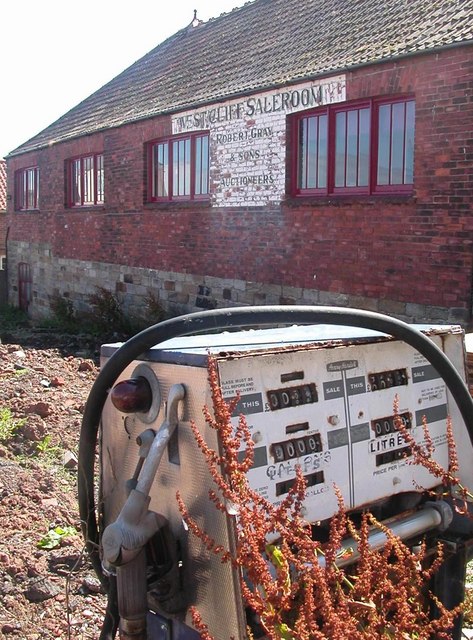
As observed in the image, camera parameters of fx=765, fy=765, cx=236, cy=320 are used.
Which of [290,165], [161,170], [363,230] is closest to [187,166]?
[161,170]

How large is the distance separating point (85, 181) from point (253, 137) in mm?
7959

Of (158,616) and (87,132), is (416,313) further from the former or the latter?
(87,132)

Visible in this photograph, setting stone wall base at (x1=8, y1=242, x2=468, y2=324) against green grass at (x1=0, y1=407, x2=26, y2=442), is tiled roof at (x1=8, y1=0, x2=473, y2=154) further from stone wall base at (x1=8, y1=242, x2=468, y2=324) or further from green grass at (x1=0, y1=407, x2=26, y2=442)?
green grass at (x1=0, y1=407, x2=26, y2=442)

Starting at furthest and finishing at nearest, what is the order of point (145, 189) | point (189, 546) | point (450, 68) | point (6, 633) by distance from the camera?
1. point (145, 189)
2. point (450, 68)
3. point (6, 633)
4. point (189, 546)

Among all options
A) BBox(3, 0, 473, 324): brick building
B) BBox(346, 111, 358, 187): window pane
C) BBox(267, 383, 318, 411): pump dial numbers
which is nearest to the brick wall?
BBox(3, 0, 473, 324): brick building

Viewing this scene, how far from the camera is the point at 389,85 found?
10203 mm

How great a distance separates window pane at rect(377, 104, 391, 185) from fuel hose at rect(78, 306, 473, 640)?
26.4 feet

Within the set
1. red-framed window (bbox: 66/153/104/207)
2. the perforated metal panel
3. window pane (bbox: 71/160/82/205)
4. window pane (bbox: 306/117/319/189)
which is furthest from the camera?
window pane (bbox: 71/160/82/205)

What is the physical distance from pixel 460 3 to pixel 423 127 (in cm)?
221

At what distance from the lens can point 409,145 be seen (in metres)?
10.3

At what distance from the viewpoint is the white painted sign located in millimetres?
11695

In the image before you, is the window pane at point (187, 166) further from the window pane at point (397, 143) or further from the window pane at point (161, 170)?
the window pane at point (397, 143)

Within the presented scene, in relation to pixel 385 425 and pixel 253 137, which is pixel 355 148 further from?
pixel 385 425

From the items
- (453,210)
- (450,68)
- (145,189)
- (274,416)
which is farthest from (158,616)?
(145,189)
